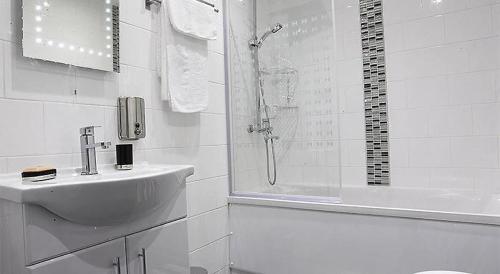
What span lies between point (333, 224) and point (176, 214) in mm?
826

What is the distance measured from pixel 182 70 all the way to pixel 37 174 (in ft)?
2.98

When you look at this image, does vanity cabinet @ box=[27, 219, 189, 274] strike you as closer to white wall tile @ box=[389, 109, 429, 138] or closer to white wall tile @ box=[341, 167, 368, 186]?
white wall tile @ box=[341, 167, 368, 186]

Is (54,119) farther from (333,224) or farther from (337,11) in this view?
(337,11)

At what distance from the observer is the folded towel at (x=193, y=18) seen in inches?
65.3

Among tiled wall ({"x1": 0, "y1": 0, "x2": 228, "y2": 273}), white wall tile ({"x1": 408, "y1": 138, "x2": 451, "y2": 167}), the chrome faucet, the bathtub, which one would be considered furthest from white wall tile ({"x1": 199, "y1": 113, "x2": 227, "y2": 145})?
white wall tile ({"x1": 408, "y1": 138, "x2": 451, "y2": 167})

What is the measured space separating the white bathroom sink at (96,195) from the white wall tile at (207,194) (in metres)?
0.64

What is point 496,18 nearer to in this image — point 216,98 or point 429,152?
point 429,152

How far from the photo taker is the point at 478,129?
79.8 inches

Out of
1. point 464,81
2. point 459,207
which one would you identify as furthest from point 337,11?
point 459,207

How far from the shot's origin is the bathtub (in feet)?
4.58

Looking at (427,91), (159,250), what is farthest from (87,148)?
(427,91)

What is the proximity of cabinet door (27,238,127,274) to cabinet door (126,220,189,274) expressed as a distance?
0.13 feet

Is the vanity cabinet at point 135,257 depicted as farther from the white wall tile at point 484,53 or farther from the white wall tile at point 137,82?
the white wall tile at point 484,53

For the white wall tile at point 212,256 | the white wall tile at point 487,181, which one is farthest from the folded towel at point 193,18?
the white wall tile at point 487,181
